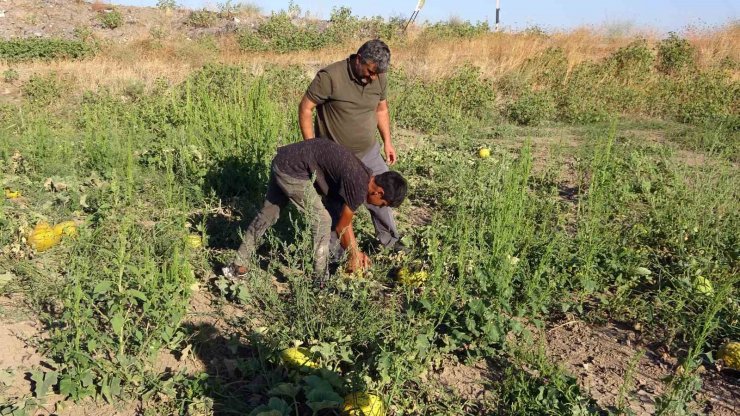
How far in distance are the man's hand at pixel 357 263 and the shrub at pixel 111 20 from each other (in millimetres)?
16545

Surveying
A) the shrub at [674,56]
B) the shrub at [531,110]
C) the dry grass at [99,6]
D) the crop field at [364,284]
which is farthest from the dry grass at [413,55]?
the crop field at [364,284]

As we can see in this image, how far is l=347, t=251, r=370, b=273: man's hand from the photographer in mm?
3652

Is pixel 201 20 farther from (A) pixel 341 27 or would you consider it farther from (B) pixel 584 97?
(B) pixel 584 97

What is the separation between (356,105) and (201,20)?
53.1ft

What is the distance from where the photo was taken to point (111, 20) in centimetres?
1739

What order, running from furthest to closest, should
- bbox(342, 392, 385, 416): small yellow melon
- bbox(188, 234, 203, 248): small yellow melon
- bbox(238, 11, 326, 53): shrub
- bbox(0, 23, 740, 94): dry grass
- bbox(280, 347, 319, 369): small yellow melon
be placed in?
bbox(238, 11, 326, 53): shrub → bbox(0, 23, 740, 94): dry grass → bbox(188, 234, 203, 248): small yellow melon → bbox(280, 347, 319, 369): small yellow melon → bbox(342, 392, 385, 416): small yellow melon

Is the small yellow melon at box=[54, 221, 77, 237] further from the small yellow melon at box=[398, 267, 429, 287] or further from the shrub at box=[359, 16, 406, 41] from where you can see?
the shrub at box=[359, 16, 406, 41]

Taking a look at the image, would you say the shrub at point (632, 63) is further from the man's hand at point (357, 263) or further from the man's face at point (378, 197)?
the man's face at point (378, 197)

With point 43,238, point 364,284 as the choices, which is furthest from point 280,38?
point 364,284

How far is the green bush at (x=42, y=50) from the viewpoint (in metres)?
13.0

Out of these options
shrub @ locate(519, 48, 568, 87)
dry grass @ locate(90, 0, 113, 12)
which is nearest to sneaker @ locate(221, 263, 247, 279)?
shrub @ locate(519, 48, 568, 87)

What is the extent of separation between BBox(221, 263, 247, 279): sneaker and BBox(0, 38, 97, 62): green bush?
37.6ft

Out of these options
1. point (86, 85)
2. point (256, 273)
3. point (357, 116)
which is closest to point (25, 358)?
point (256, 273)

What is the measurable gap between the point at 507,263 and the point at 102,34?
16753 millimetres
